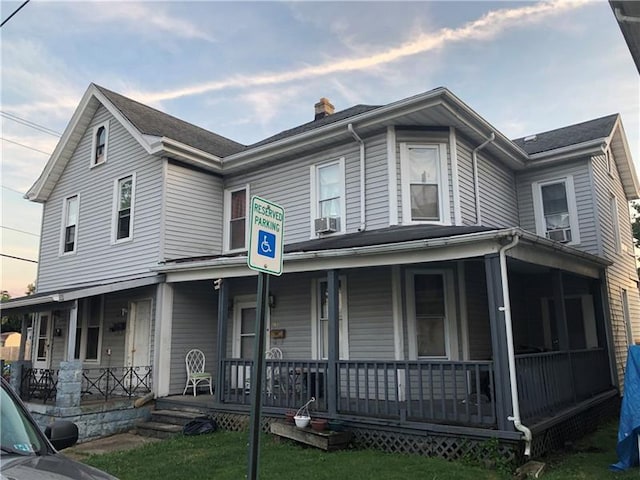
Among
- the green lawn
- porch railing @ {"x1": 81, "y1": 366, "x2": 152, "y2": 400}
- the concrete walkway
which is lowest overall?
the concrete walkway

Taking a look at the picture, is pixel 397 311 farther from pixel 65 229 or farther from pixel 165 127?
pixel 65 229

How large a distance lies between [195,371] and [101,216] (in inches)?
199

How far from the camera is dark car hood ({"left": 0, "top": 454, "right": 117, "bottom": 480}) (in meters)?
2.41

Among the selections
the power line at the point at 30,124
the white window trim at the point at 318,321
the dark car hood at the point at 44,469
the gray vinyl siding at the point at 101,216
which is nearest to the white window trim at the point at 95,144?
the gray vinyl siding at the point at 101,216

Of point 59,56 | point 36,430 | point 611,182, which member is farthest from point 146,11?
point 611,182

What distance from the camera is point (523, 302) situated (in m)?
12.1

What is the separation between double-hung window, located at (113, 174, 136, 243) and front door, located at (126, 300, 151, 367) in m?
1.76

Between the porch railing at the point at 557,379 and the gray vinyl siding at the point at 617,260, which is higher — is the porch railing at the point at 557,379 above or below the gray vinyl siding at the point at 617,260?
below

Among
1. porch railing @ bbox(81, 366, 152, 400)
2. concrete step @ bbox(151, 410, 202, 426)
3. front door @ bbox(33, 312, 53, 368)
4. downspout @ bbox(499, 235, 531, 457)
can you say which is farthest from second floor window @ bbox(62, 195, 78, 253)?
downspout @ bbox(499, 235, 531, 457)

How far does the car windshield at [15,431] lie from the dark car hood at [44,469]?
0.11 m

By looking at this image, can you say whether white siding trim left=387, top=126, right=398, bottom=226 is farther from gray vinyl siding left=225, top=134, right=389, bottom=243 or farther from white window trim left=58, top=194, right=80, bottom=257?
white window trim left=58, top=194, right=80, bottom=257

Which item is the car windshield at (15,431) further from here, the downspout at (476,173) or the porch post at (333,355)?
the downspout at (476,173)

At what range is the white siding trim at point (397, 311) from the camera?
29.4 feet

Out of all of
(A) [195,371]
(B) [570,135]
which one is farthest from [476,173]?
(A) [195,371]
